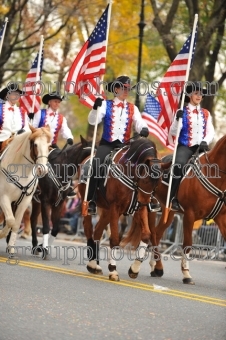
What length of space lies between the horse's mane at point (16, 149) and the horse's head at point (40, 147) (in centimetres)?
29

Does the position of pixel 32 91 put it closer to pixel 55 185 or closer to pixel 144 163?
pixel 55 185

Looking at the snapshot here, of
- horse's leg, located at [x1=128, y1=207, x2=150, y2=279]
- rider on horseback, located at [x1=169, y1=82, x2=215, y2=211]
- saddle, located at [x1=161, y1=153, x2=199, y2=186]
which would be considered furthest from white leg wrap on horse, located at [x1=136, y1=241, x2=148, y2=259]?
rider on horseback, located at [x1=169, y1=82, x2=215, y2=211]

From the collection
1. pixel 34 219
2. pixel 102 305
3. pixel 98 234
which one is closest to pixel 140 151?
pixel 98 234

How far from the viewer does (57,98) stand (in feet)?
56.6

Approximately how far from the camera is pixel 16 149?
14.9 metres

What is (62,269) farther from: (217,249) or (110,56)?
(110,56)

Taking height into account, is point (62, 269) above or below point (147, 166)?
below

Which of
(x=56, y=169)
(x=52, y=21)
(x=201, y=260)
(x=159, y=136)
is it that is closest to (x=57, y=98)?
(x=56, y=169)

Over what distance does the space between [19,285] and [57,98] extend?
21.6 ft

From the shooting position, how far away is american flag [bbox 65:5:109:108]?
15.2 m

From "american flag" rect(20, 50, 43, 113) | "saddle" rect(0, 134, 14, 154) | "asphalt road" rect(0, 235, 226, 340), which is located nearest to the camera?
"asphalt road" rect(0, 235, 226, 340)

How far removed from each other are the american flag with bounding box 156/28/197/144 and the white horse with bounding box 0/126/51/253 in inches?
94.3

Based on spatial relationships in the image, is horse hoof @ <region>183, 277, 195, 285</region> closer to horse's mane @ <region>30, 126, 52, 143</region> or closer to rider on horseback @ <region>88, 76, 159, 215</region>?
rider on horseback @ <region>88, 76, 159, 215</region>

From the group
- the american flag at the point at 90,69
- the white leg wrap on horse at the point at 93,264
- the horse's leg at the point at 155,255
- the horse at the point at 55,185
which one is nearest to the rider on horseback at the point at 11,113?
the horse at the point at 55,185
